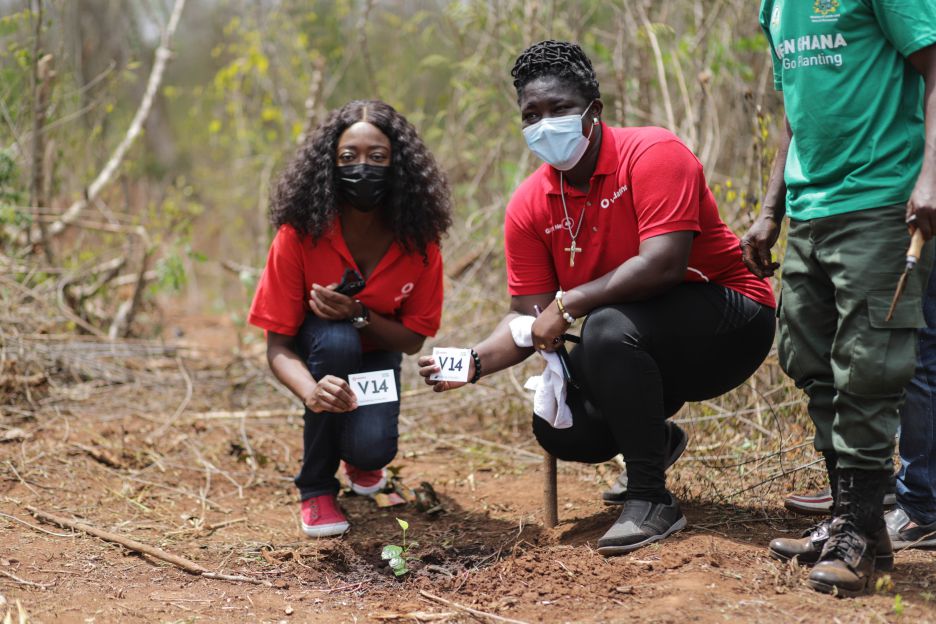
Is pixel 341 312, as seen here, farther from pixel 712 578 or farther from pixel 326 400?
pixel 712 578

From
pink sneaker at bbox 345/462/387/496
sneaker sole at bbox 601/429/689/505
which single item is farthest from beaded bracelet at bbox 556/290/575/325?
pink sneaker at bbox 345/462/387/496

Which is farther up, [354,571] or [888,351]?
[888,351]

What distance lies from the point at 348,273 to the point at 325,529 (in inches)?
34.4

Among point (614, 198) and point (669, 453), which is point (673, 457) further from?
point (614, 198)

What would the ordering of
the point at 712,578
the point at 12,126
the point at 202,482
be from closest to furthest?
the point at 712,578
the point at 202,482
the point at 12,126

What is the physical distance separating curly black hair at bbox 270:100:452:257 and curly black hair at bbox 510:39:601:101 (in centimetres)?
63

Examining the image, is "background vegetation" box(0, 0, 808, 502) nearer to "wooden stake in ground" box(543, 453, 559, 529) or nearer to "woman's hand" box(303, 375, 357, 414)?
"wooden stake in ground" box(543, 453, 559, 529)

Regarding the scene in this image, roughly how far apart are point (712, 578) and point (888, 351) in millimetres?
704

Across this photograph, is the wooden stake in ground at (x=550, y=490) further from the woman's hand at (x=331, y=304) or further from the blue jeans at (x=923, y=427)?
the blue jeans at (x=923, y=427)

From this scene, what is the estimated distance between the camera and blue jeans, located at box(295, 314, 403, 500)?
3.11 metres

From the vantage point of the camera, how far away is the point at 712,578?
2.29 meters

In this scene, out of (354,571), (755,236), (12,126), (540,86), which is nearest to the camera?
(755,236)

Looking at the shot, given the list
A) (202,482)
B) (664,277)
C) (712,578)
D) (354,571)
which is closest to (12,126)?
(202,482)

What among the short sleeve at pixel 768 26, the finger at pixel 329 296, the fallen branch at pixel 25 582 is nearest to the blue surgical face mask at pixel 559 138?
the short sleeve at pixel 768 26
